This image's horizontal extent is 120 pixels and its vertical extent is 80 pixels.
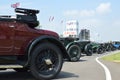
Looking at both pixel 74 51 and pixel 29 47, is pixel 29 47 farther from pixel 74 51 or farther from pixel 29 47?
pixel 74 51

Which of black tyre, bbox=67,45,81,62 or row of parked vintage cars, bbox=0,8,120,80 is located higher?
row of parked vintage cars, bbox=0,8,120,80

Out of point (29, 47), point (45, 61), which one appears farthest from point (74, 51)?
point (29, 47)

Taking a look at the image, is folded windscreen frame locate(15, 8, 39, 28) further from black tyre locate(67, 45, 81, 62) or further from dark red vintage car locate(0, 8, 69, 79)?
black tyre locate(67, 45, 81, 62)

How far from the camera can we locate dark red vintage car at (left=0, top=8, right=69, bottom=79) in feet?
33.5

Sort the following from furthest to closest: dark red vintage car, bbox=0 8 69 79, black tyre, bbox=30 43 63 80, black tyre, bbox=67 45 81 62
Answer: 1. black tyre, bbox=67 45 81 62
2. black tyre, bbox=30 43 63 80
3. dark red vintage car, bbox=0 8 69 79

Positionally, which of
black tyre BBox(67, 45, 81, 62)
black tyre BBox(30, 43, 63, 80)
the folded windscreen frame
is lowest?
black tyre BBox(67, 45, 81, 62)

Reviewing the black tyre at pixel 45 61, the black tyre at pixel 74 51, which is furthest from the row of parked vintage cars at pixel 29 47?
the black tyre at pixel 74 51

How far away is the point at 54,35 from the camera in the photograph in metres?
11.4

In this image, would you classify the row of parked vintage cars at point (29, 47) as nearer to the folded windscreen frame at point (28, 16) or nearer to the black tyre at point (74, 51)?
the folded windscreen frame at point (28, 16)

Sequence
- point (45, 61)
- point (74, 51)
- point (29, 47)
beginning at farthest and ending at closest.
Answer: point (74, 51) < point (45, 61) < point (29, 47)

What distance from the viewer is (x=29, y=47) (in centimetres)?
1057

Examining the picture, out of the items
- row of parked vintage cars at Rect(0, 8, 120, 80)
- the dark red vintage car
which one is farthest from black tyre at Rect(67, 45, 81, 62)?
the dark red vintage car

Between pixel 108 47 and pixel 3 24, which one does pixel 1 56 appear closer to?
pixel 3 24

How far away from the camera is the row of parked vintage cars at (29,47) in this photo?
33.5ft
